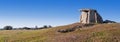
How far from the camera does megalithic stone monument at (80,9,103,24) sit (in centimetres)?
8394

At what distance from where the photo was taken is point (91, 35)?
60.3 metres

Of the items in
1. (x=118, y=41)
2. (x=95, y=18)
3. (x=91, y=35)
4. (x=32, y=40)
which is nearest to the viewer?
(x=118, y=41)

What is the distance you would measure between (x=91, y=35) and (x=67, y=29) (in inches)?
531

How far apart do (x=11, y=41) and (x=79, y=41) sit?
17.4 m

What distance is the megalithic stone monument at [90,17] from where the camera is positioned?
8394 cm

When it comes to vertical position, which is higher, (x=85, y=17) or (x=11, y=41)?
(x=85, y=17)

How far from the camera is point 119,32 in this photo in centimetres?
6100

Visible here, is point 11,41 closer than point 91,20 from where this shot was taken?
Yes

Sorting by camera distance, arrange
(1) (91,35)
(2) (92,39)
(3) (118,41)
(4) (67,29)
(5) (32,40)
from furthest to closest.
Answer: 1. (4) (67,29)
2. (5) (32,40)
3. (1) (91,35)
4. (2) (92,39)
5. (3) (118,41)

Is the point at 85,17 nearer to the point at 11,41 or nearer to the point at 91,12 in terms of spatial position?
the point at 91,12

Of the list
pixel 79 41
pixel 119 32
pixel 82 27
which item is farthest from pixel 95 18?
pixel 79 41

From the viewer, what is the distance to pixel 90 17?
84.6m

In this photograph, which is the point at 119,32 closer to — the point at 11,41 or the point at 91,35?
the point at 91,35

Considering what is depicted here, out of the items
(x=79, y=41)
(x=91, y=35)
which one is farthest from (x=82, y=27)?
(x=79, y=41)
